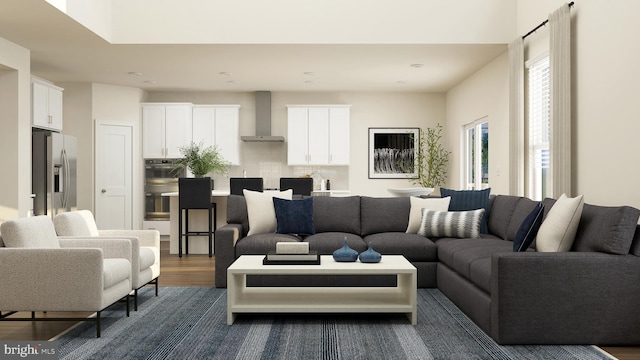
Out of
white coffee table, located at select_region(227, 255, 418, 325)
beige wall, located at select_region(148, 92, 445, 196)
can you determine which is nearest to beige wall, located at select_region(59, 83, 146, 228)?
beige wall, located at select_region(148, 92, 445, 196)

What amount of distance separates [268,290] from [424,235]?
1.76 metres

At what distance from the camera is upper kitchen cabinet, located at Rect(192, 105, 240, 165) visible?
9844 millimetres

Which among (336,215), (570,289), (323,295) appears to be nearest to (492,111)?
(336,215)

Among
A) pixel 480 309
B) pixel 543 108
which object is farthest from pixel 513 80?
pixel 480 309

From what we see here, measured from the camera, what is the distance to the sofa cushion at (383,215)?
5578 mm

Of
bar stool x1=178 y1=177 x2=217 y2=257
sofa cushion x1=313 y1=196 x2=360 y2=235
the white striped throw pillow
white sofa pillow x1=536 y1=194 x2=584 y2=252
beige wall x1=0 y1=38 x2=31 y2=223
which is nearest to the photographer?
white sofa pillow x1=536 y1=194 x2=584 y2=252

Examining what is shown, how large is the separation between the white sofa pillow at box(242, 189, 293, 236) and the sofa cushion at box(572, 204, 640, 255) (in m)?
2.87

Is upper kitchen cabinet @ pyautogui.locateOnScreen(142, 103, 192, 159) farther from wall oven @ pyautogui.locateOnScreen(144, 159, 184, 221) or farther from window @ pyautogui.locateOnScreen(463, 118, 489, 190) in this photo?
window @ pyautogui.locateOnScreen(463, 118, 489, 190)

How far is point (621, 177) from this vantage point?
166 inches

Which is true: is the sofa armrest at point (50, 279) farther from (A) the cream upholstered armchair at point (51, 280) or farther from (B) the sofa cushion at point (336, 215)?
(B) the sofa cushion at point (336, 215)

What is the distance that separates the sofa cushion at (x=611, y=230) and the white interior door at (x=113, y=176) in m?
7.78

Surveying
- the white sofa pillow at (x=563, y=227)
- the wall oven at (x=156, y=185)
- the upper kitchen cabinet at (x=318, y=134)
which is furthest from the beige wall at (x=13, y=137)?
the white sofa pillow at (x=563, y=227)

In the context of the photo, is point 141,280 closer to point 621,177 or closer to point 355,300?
point 355,300

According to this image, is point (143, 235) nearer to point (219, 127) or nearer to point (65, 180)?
point (65, 180)
